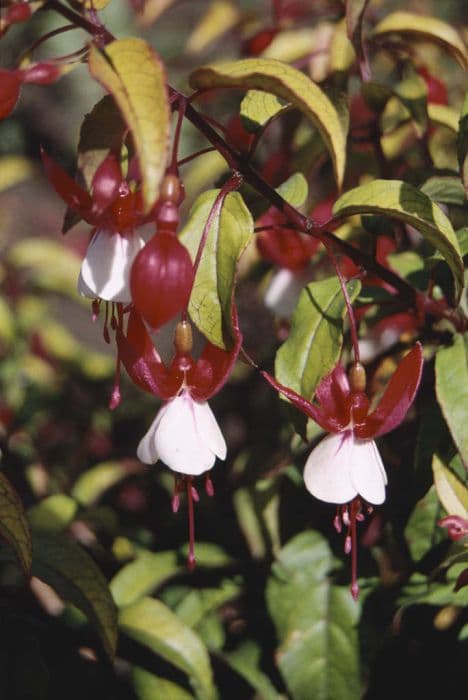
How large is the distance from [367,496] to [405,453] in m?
0.23

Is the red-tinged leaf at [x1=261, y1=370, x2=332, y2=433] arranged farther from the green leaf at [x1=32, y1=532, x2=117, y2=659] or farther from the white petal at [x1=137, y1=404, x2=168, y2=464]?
the green leaf at [x1=32, y1=532, x2=117, y2=659]

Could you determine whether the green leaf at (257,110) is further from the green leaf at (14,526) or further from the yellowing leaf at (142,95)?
the green leaf at (14,526)

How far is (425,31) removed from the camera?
799mm

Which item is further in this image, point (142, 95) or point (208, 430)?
point (208, 430)

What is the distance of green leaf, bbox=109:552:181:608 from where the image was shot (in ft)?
2.77

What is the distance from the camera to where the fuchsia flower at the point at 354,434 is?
550 millimetres

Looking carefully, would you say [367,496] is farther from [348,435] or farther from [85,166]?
[85,166]

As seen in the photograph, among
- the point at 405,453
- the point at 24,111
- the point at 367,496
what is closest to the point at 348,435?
the point at 367,496

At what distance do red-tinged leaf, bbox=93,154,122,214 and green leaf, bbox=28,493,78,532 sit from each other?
17.6 inches

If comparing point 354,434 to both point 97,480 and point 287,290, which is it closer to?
point 287,290

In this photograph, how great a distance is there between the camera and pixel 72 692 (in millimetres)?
778

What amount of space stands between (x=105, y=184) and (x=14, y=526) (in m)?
0.26

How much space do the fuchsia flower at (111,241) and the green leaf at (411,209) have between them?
15 cm

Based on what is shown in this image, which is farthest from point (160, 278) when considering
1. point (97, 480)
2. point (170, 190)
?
point (97, 480)
